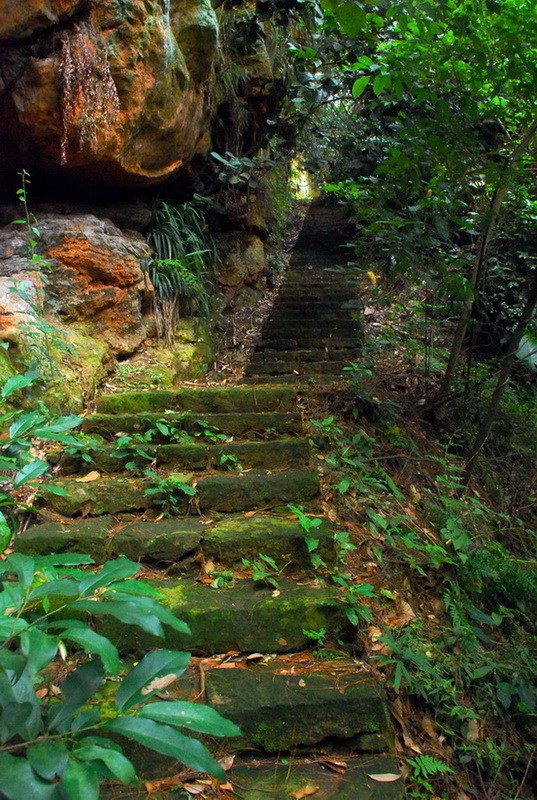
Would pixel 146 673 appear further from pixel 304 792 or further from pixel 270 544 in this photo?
→ pixel 270 544

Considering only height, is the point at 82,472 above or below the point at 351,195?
below

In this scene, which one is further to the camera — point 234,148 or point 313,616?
point 234,148

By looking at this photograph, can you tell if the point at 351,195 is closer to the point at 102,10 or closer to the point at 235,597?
the point at 102,10

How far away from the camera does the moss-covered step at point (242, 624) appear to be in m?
1.78

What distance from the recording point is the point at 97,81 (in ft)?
11.4

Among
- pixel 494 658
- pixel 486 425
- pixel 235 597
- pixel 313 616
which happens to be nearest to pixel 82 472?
pixel 235 597

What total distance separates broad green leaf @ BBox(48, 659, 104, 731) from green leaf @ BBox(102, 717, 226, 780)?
11 centimetres

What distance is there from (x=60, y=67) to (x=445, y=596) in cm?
393

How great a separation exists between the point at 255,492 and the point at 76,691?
5.82 ft

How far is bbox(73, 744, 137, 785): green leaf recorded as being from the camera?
0.62m

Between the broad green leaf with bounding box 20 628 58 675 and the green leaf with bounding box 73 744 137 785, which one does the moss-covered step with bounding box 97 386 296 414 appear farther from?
the green leaf with bounding box 73 744 137 785

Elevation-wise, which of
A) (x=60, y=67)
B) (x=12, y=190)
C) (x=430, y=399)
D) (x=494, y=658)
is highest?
(x=60, y=67)

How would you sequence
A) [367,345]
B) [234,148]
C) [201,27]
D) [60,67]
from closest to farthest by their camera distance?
[60,67], [201,27], [367,345], [234,148]

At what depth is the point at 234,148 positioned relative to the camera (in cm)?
602
